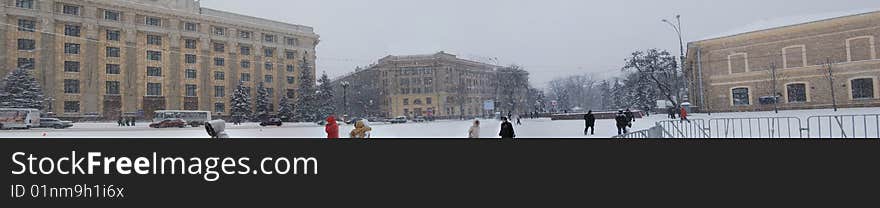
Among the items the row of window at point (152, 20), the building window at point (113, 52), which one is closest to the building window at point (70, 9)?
the row of window at point (152, 20)

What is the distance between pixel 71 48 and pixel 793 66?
49.0 meters

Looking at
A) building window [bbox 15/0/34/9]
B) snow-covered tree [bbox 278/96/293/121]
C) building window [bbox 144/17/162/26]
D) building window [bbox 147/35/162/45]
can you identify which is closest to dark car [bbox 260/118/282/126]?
snow-covered tree [bbox 278/96/293/121]

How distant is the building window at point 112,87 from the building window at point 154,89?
215 cm

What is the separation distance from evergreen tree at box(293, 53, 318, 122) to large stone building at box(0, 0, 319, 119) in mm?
1857

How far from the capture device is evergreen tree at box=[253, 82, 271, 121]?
4006 cm

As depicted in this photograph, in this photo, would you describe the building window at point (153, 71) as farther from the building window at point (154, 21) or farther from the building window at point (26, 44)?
the building window at point (26, 44)

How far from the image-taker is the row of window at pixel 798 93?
27797 mm

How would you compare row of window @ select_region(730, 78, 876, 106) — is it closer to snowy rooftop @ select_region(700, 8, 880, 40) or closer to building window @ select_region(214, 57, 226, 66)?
snowy rooftop @ select_region(700, 8, 880, 40)

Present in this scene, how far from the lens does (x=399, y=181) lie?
211 inches

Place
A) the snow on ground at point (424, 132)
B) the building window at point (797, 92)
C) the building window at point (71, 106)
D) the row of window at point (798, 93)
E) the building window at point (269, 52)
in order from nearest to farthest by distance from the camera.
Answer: the snow on ground at point (424, 132), the row of window at point (798, 93), the building window at point (797, 92), the building window at point (71, 106), the building window at point (269, 52)

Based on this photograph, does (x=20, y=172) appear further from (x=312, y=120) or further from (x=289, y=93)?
(x=289, y=93)

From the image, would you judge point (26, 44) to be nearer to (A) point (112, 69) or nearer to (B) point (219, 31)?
(A) point (112, 69)

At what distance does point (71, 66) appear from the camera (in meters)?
35.3

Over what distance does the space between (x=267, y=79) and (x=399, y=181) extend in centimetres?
4112
